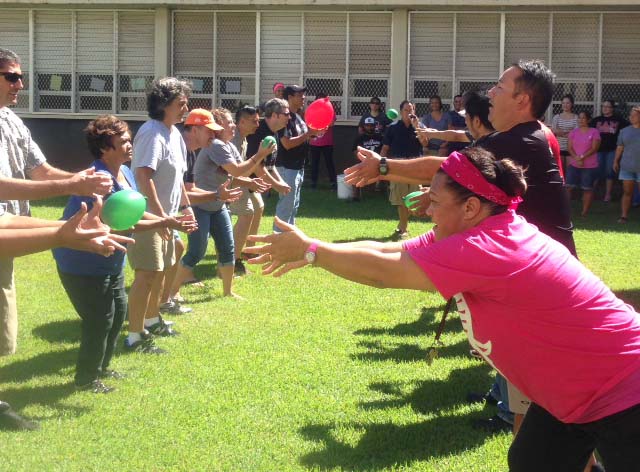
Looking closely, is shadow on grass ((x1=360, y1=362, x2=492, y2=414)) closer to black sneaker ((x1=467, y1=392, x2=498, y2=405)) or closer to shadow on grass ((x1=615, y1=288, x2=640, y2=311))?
black sneaker ((x1=467, y1=392, x2=498, y2=405))

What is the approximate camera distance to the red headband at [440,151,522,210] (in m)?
3.34

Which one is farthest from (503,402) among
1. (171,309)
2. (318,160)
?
(318,160)

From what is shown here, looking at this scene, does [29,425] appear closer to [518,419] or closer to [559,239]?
[518,419]

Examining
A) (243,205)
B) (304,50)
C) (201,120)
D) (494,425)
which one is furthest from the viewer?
(304,50)

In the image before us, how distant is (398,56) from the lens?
19.7 metres

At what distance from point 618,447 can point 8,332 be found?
3.97m

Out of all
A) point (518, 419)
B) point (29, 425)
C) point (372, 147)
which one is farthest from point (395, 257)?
point (372, 147)

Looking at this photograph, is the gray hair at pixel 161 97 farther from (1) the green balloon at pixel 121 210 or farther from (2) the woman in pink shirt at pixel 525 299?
(2) the woman in pink shirt at pixel 525 299

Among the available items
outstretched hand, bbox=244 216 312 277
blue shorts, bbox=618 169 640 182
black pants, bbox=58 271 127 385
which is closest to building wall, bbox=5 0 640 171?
blue shorts, bbox=618 169 640 182

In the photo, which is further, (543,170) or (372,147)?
(372,147)

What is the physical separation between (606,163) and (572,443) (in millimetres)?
15259

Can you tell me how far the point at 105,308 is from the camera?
19.6ft

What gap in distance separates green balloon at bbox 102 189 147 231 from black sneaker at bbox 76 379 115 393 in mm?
1581

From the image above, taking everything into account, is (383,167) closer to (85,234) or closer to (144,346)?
(85,234)
